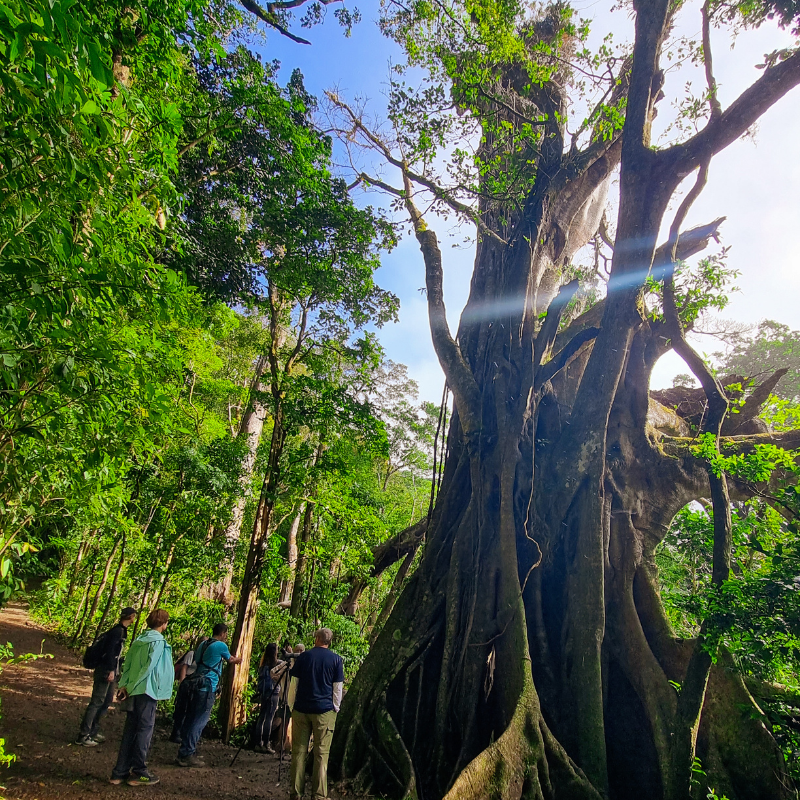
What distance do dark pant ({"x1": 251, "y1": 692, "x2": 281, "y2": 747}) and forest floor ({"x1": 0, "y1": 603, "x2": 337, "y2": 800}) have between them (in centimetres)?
18

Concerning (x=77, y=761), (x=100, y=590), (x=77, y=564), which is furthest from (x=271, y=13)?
(x=77, y=564)

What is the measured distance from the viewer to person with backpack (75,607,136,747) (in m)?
4.78

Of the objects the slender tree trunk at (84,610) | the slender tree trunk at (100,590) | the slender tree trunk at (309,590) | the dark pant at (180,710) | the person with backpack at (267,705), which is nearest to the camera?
the dark pant at (180,710)

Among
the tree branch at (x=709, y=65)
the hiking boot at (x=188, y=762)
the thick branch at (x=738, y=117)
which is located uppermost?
the tree branch at (x=709, y=65)

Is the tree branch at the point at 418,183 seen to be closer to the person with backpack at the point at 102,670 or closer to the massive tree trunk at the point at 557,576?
the massive tree trunk at the point at 557,576

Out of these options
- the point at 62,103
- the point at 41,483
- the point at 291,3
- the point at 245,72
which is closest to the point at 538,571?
the point at 41,483

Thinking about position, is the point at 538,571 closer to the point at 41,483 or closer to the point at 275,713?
A: the point at 275,713

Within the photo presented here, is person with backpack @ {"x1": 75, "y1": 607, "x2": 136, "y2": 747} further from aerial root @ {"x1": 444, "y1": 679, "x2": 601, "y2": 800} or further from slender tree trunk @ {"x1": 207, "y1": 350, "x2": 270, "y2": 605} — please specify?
aerial root @ {"x1": 444, "y1": 679, "x2": 601, "y2": 800}

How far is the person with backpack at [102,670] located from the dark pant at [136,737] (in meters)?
1.18

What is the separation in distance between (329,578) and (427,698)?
453 cm

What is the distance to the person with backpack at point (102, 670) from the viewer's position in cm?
478

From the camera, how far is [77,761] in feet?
13.7

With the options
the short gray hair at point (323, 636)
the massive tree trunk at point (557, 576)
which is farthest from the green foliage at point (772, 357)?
the short gray hair at point (323, 636)

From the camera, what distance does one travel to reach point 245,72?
6.30 metres
